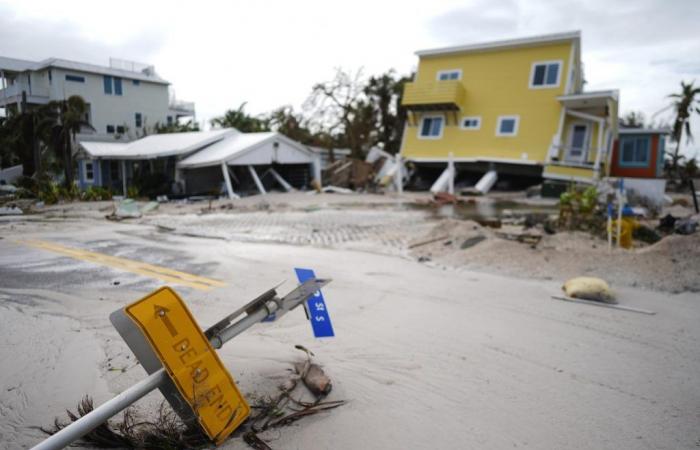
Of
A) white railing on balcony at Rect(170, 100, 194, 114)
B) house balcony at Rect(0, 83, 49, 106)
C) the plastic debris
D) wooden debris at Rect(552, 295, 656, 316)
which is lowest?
wooden debris at Rect(552, 295, 656, 316)

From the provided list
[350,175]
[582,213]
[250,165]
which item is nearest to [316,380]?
[582,213]

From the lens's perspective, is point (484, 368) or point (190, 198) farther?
point (190, 198)

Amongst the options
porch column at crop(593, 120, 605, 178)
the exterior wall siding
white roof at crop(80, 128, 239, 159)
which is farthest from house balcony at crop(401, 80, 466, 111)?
white roof at crop(80, 128, 239, 159)

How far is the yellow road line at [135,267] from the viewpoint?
654 centimetres

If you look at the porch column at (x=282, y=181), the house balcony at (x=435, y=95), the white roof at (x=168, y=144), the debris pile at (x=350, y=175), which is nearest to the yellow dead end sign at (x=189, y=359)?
the white roof at (x=168, y=144)

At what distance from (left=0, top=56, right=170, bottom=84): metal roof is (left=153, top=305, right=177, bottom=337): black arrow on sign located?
133 inches

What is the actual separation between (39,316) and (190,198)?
17.3 metres

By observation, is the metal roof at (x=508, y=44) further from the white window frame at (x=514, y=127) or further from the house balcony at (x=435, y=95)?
the white window frame at (x=514, y=127)

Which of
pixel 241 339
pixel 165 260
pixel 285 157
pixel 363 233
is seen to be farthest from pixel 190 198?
pixel 241 339

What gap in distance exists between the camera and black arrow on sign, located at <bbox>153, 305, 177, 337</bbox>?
2.33 m

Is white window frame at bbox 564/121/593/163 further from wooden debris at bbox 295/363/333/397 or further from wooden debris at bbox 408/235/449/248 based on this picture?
wooden debris at bbox 295/363/333/397

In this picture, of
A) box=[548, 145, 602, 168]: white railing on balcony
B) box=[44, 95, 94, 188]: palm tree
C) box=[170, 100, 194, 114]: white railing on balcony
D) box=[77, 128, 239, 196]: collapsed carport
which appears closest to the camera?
box=[44, 95, 94, 188]: palm tree

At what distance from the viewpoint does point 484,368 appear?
405cm

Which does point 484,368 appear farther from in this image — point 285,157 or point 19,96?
point 285,157
